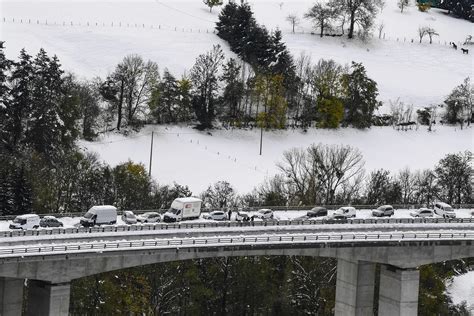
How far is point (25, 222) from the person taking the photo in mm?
59781

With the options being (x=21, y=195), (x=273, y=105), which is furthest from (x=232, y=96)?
(x=21, y=195)

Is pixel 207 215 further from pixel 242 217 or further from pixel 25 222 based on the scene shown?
pixel 25 222

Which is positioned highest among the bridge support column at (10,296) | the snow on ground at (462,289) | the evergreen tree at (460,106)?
the evergreen tree at (460,106)

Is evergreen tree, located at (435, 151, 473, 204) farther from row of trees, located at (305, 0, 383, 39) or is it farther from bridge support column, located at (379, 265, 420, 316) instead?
row of trees, located at (305, 0, 383, 39)

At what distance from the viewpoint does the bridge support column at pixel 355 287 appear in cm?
6819

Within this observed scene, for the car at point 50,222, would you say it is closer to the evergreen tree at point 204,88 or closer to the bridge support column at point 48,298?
the bridge support column at point 48,298

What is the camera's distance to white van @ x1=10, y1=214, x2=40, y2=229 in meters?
59.5

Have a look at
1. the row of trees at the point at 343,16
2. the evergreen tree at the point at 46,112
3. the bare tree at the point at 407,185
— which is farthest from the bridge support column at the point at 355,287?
the row of trees at the point at 343,16

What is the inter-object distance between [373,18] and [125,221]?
10885cm

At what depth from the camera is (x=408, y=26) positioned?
17388 cm

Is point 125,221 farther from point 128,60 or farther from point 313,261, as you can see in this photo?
point 128,60

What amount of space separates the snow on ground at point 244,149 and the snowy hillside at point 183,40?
14.4m

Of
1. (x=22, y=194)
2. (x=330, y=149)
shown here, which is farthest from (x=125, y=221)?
(x=330, y=149)

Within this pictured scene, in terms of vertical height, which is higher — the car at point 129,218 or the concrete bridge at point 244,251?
the car at point 129,218
